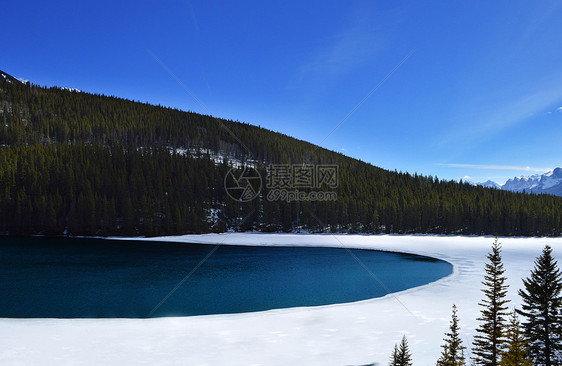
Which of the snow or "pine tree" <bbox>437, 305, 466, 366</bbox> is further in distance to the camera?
the snow

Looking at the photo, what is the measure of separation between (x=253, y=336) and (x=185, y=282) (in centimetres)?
1883

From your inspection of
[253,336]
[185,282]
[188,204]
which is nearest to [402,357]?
[253,336]

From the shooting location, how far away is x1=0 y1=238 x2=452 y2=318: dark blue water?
23723 mm

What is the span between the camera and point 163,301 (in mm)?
25312

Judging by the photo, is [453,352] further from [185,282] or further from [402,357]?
[185,282]

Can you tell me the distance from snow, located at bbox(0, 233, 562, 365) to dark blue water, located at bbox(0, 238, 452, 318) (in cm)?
329

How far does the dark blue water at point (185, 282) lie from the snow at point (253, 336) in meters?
3.29

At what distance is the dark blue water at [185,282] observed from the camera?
23.7 meters

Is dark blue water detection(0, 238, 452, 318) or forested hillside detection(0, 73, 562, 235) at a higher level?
forested hillside detection(0, 73, 562, 235)

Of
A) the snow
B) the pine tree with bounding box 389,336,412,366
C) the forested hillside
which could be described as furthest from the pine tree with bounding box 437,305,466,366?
the forested hillside

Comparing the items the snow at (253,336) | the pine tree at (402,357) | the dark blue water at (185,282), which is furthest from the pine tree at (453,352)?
Answer: the dark blue water at (185,282)

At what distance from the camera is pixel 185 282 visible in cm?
3278

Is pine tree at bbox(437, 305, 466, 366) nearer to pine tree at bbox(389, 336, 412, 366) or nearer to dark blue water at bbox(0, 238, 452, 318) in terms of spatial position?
pine tree at bbox(389, 336, 412, 366)

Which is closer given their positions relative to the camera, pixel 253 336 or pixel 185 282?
pixel 253 336
